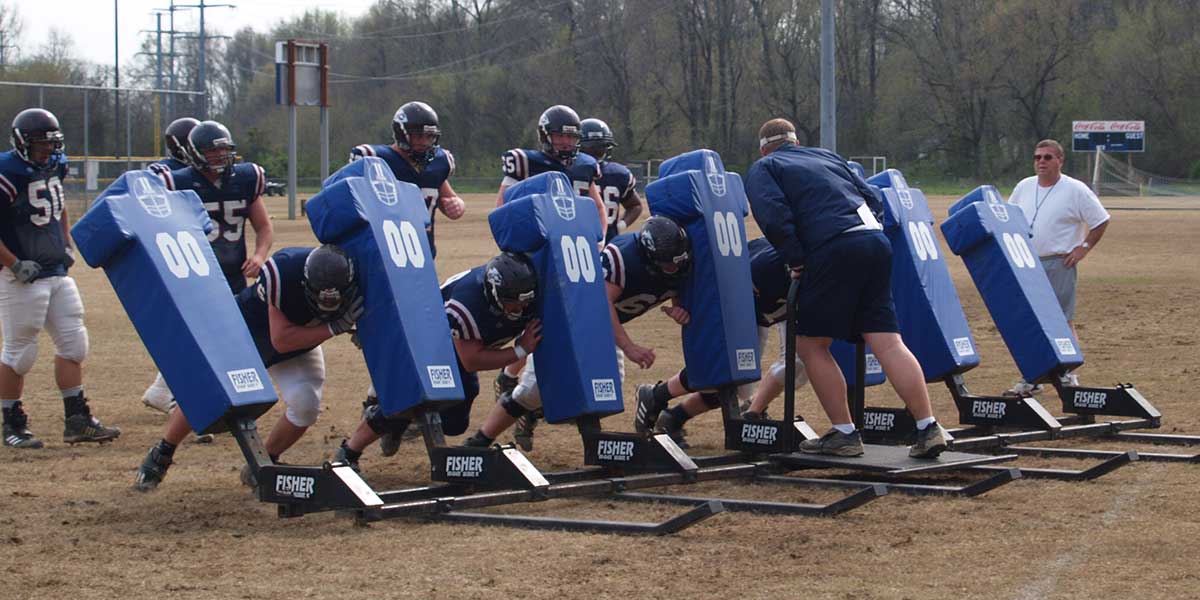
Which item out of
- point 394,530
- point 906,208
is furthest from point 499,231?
point 906,208

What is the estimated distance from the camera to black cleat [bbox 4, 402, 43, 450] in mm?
8766

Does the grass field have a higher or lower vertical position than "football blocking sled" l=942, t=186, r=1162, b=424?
lower

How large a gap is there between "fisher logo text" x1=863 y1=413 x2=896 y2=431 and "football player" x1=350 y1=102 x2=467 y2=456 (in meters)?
2.79

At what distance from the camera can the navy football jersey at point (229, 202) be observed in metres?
9.07

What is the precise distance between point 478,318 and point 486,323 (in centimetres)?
5

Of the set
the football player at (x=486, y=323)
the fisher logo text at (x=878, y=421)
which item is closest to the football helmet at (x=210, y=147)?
the football player at (x=486, y=323)

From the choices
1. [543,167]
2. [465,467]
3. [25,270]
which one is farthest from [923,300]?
[25,270]

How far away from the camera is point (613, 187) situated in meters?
10.3

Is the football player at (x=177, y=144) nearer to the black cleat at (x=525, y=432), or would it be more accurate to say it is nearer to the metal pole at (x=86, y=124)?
the black cleat at (x=525, y=432)

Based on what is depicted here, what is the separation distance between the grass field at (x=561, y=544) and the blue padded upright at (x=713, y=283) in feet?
2.52

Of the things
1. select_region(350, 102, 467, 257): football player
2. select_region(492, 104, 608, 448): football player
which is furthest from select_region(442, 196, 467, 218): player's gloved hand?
select_region(492, 104, 608, 448): football player

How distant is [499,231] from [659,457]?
56.4 inches

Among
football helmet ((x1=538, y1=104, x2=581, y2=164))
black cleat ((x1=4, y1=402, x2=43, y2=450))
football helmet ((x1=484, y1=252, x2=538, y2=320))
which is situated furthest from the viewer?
football helmet ((x1=538, y1=104, x2=581, y2=164))

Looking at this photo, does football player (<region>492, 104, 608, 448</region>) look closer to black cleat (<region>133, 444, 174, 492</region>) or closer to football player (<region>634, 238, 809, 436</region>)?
football player (<region>634, 238, 809, 436</region>)
